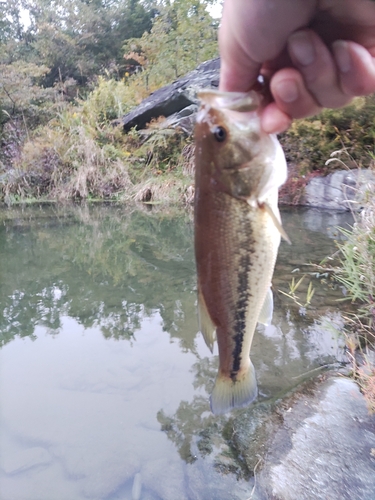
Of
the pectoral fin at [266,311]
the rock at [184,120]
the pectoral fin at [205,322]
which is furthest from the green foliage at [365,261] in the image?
the rock at [184,120]

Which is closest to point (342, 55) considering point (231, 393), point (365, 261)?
point (231, 393)

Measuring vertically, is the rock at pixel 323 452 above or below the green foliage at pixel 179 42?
below

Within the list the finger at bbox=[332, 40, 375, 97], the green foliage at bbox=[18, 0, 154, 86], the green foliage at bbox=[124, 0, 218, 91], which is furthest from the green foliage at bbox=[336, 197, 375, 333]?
the green foliage at bbox=[18, 0, 154, 86]

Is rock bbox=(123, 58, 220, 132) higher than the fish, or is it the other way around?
rock bbox=(123, 58, 220, 132)

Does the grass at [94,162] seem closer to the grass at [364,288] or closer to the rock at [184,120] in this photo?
the rock at [184,120]

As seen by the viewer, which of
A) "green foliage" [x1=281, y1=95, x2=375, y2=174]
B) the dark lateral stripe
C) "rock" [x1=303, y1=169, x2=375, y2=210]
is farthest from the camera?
"rock" [x1=303, y1=169, x2=375, y2=210]

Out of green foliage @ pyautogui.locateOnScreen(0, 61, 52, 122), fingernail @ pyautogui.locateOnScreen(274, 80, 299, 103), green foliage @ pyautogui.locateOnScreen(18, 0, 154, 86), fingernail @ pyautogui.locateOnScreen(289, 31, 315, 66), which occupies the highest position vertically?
green foliage @ pyautogui.locateOnScreen(18, 0, 154, 86)

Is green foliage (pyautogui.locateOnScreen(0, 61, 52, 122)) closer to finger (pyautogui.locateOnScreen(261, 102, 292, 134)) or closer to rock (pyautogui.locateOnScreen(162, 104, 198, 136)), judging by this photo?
rock (pyautogui.locateOnScreen(162, 104, 198, 136))
